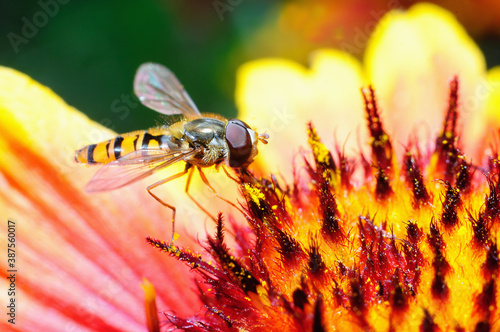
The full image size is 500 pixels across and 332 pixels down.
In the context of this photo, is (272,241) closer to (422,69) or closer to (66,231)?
(66,231)

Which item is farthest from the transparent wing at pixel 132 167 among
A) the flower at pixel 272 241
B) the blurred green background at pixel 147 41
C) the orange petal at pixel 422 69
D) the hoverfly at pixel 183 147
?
the orange petal at pixel 422 69

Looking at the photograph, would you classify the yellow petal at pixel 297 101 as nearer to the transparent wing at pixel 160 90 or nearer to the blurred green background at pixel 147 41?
the blurred green background at pixel 147 41

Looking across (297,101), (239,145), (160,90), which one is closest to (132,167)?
(239,145)

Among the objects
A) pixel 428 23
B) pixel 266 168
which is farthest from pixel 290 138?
pixel 428 23

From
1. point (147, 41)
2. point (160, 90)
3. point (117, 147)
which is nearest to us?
point (117, 147)

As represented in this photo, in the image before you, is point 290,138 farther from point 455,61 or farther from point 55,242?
point 55,242
